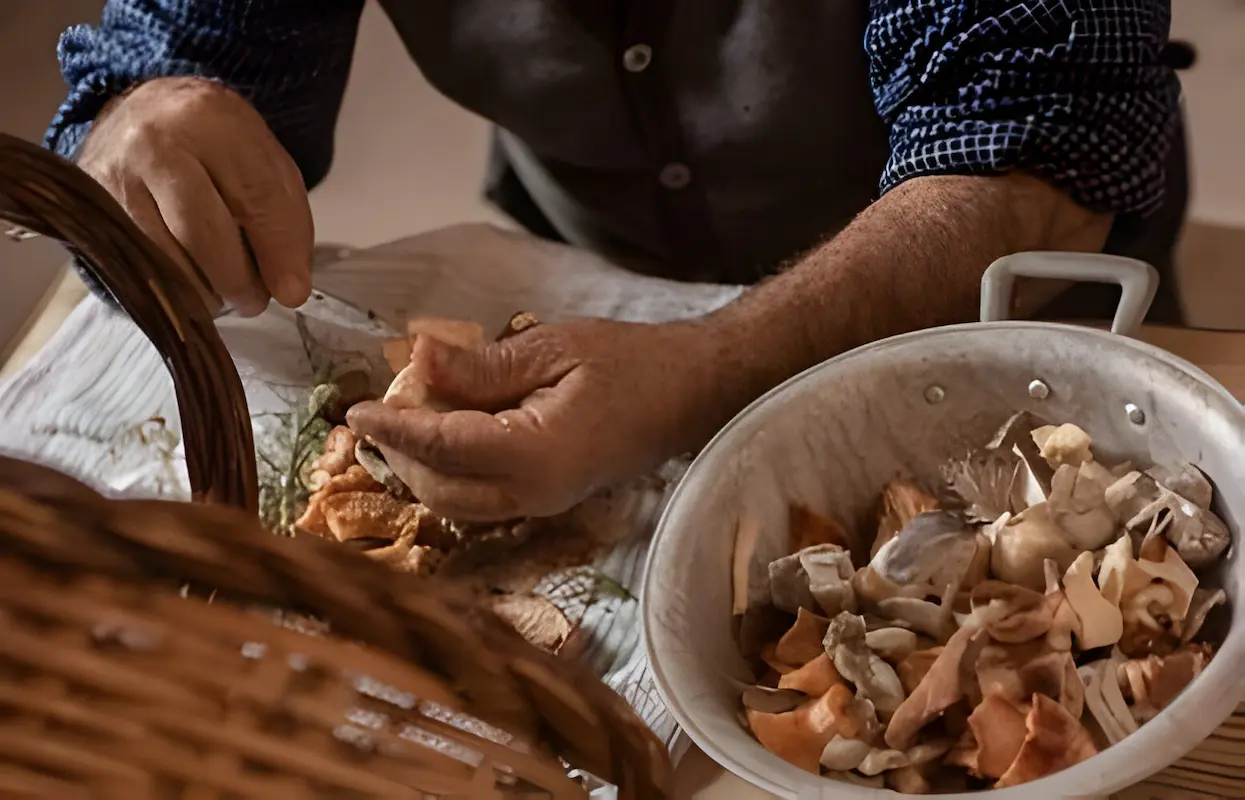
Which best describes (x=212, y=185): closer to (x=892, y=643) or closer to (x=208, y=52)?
(x=208, y=52)

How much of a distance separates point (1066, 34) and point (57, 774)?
1.20 ft

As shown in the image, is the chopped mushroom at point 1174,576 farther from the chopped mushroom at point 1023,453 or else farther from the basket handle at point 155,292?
the basket handle at point 155,292

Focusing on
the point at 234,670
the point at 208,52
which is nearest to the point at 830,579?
the point at 234,670

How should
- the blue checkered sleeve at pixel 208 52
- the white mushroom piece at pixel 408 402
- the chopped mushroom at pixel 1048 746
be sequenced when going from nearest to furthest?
the chopped mushroom at pixel 1048 746
the white mushroom piece at pixel 408 402
the blue checkered sleeve at pixel 208 52

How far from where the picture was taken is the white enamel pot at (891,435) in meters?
0.24

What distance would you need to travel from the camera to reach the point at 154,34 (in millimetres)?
434

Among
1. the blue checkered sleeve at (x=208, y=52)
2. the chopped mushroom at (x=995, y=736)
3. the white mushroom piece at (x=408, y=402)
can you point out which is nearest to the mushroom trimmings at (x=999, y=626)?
the chopped mushroom at (x=995, y=736)

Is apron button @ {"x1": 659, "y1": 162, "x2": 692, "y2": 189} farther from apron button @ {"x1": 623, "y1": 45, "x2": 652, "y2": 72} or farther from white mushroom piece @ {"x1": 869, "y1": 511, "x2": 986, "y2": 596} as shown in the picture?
white mushroom piece @ {"x1": 869, "y1": 511, "x2": 986, "y2": 596}

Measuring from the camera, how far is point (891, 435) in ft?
0.96

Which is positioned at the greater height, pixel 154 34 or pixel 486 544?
pixel 154 34

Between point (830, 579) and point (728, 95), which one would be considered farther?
point (728, 95)

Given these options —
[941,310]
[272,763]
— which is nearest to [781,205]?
[941,310]

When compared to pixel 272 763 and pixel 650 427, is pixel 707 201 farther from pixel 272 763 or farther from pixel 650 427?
pixel 272 763

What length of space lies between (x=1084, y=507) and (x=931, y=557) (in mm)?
42
